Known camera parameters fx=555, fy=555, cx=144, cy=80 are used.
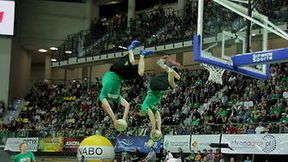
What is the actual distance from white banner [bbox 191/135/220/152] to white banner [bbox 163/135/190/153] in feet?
1.25

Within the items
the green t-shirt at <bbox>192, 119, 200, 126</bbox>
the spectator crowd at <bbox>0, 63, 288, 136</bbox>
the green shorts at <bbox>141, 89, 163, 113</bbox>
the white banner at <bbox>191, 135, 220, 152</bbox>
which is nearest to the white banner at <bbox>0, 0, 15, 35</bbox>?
the spectator crowd at <bbox>0, 63, 288, 136</bbox>

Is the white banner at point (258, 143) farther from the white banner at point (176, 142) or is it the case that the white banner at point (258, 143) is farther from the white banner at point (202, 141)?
the white banner at point (176, 142)

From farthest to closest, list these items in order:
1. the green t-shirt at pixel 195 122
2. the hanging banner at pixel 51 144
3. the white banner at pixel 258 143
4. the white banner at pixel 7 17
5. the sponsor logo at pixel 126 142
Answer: the white banner at pixel 7 17
the hanging banner at pixel 51 144
the sponsor logo at pixel 126 142
the green t-shirt at pixel 195 122
the white banner at pixel 258 143

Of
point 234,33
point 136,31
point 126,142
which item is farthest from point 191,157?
point 136,31

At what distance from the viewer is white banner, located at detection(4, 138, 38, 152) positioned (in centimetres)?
3339

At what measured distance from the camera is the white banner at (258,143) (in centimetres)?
2102

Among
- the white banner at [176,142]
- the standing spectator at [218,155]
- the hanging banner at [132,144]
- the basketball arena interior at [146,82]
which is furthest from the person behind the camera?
the hanging banner at [132,144]

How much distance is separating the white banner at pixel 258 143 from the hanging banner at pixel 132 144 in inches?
→ 185

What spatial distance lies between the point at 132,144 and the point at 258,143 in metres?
7.94

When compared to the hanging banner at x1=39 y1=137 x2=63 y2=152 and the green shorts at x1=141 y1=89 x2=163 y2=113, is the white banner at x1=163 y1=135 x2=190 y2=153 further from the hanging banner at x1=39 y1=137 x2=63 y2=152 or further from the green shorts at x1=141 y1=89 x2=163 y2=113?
the green shorts at x1=141 y1=89 x2=163 y2=113

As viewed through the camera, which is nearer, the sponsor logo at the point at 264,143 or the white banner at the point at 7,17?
the sponsor logo at the point at 264,143

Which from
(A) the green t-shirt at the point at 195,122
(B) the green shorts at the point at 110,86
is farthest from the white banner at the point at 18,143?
(B) the green shorts at the point at 110,86

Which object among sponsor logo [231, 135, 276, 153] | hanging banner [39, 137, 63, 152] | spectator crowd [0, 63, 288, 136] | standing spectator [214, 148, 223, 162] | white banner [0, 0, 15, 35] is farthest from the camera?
white banner [0, 0, 15, 35]

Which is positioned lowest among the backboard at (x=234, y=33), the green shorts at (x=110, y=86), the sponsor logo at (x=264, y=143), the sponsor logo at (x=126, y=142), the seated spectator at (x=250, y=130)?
the sponsor logo at (x=126, y=142)
